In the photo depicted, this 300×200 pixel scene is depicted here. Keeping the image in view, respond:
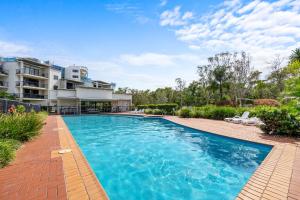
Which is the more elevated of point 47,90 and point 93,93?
A: point 47,90

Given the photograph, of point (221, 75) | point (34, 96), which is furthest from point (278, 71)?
point (34, 96)

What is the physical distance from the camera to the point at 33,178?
353cm

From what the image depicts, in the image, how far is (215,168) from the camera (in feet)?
18.6

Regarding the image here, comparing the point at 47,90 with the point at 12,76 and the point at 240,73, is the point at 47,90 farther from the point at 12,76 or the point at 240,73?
the point at 240,73

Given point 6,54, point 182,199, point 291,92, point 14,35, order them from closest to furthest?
1. point 182,199
2. point 291,92
3. point 14,35
4. point 6,54

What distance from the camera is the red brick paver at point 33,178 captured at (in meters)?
2.88

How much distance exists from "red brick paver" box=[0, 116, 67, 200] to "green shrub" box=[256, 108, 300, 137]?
30.9ft

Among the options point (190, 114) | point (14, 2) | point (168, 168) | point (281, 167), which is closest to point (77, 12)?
point (14, 2)

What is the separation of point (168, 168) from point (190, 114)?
13.7 metres

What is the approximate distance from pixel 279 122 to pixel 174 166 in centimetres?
620

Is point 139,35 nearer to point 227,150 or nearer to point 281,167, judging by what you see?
point 227,150

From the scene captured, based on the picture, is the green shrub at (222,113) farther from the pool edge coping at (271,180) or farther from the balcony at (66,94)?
the balcony at (66,94)

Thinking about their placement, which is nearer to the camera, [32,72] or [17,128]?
[17,128]

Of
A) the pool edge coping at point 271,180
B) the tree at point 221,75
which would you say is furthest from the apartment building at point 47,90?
the pool edge coping at point 271,180
